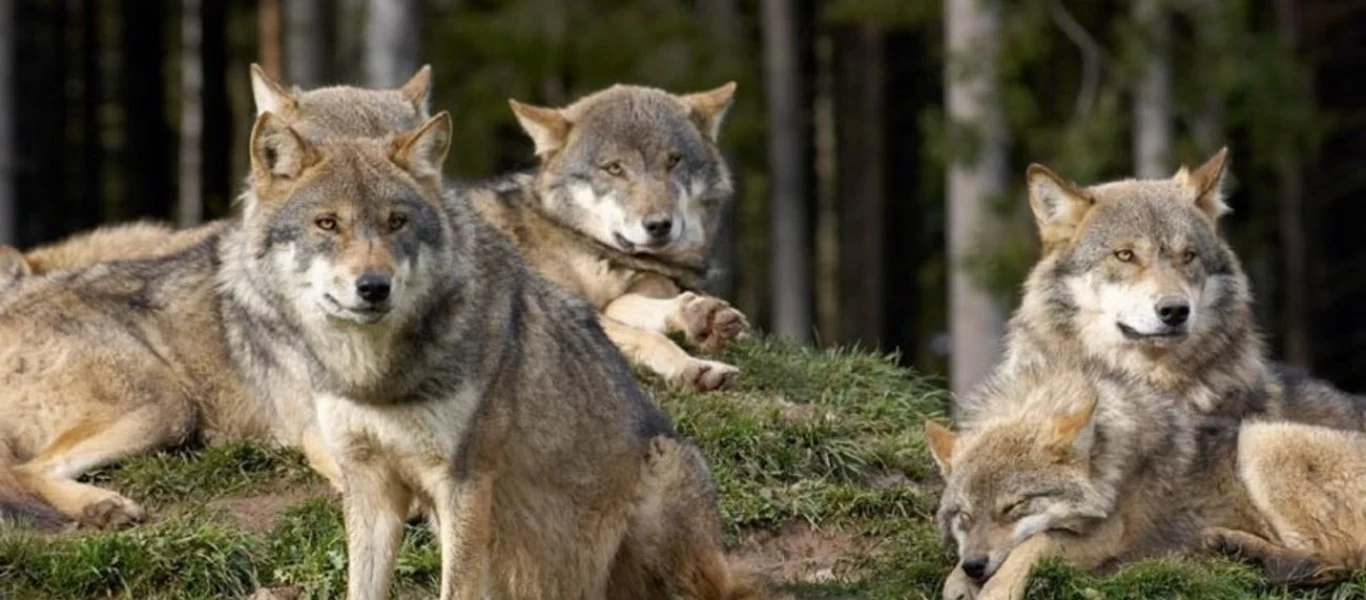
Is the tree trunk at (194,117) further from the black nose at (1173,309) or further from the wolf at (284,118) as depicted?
the black nose at (1173,309)

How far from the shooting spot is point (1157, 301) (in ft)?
30.9

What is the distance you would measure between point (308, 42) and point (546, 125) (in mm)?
11202

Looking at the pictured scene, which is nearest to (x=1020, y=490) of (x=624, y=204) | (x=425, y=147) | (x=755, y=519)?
(x=755, y=519)

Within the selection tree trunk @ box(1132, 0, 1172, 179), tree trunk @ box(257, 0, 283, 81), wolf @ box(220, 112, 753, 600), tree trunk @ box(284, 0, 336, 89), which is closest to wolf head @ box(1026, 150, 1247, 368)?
wolf @ box(220, 112, 753, 600)

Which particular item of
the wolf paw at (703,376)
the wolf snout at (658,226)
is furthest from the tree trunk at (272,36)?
the wolf paw at (703,376)

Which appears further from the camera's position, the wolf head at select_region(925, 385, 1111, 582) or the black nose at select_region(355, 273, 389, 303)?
the wolf head at select_region(925, 385, 1111, 582)

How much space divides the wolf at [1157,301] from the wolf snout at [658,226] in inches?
67.5

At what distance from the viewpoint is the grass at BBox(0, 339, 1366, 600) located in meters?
8.36

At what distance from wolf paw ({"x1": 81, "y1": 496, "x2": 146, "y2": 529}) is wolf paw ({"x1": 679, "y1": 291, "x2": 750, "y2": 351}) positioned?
2.72 meters

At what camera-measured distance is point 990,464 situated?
336 inches

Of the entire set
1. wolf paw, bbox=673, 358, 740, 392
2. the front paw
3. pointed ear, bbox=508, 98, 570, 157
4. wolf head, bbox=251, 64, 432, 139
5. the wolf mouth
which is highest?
wolf head, bbox=251, 64, 432, 139

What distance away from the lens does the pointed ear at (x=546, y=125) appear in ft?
36.7

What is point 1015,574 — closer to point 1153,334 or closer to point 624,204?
point 1153,334

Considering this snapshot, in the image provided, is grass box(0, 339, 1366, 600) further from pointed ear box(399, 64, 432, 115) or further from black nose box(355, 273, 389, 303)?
pointed ear box(399, 64, 432, 115)
